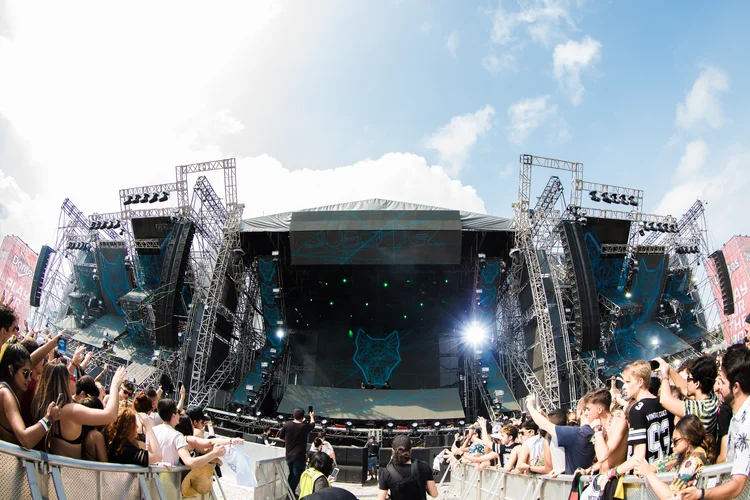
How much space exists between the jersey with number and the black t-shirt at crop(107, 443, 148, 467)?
349 cm

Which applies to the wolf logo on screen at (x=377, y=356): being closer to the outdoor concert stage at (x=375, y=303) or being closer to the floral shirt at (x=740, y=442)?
the outdoor concert stage at (x=375, y=303)

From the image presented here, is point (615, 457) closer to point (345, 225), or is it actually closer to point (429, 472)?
point (429, 472)

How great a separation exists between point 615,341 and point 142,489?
2201cm

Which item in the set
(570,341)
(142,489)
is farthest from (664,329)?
(142,489)

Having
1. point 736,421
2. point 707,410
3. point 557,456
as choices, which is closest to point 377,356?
point 557,456

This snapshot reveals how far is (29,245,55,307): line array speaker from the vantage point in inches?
1008

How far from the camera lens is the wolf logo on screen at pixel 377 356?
22453 mm

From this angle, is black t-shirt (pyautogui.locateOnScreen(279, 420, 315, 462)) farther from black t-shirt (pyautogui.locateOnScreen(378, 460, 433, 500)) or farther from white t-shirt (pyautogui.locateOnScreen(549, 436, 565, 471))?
white t-shirt (pyautogui.locateOnScreen(549, 436, 565, 471))

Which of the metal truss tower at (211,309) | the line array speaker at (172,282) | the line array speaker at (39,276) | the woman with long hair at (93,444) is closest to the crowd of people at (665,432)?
the woman with long hair at (93,444)

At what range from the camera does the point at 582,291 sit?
749 inches

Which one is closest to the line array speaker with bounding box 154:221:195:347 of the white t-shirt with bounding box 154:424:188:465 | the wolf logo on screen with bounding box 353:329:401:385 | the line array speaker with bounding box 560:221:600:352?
the wolf logo on screen with bounding box 353:329:401:385

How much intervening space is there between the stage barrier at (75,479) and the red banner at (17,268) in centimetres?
3340

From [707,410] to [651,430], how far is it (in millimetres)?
395

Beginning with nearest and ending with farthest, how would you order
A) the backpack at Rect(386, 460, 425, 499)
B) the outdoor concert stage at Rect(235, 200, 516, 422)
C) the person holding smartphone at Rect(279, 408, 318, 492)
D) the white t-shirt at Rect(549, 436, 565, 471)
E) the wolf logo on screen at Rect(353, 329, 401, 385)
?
the backpack at Rect(386, 460, 425, 499)
the white t-shirt at Rect(549, 436, 565, 471)
the person holding smartphone at Rect(279, 408, 318, 492)
the outdoor concert stage at Rect(235, 200, 516, 422)
the wolf logo on screen at Rect(353, 329, 401, 385)
